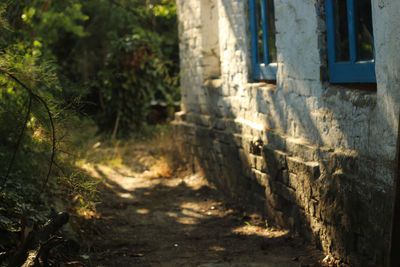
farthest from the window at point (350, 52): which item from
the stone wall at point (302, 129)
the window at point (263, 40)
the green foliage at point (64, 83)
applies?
the green foliage at point (64, 83)

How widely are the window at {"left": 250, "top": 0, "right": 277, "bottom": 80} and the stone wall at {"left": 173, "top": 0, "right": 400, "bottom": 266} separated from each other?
101 mm

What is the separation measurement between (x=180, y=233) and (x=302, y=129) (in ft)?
5.89

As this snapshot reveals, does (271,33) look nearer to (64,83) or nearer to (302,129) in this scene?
(302,129)

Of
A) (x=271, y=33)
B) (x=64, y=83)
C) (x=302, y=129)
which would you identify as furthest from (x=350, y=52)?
(x=64, y=83)

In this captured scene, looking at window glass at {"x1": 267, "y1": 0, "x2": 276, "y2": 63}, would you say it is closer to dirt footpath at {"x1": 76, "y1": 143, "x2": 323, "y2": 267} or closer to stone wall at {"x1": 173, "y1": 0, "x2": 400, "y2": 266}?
stone wall at {"x1": 173, "y1": 0, "x2": 400, "y2": 266}

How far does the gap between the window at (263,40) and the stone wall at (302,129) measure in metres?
0.10

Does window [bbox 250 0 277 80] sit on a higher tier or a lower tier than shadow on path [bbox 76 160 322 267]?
higher

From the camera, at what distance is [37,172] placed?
5801mm

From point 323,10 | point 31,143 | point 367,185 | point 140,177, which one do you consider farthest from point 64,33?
point 367,185

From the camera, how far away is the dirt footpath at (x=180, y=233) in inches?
176

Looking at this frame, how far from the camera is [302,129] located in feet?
15.3

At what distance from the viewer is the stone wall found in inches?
Answer: 136

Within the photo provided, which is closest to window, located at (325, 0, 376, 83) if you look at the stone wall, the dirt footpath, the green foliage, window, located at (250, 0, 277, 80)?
the stone wall

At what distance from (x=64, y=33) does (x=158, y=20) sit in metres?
3.44
